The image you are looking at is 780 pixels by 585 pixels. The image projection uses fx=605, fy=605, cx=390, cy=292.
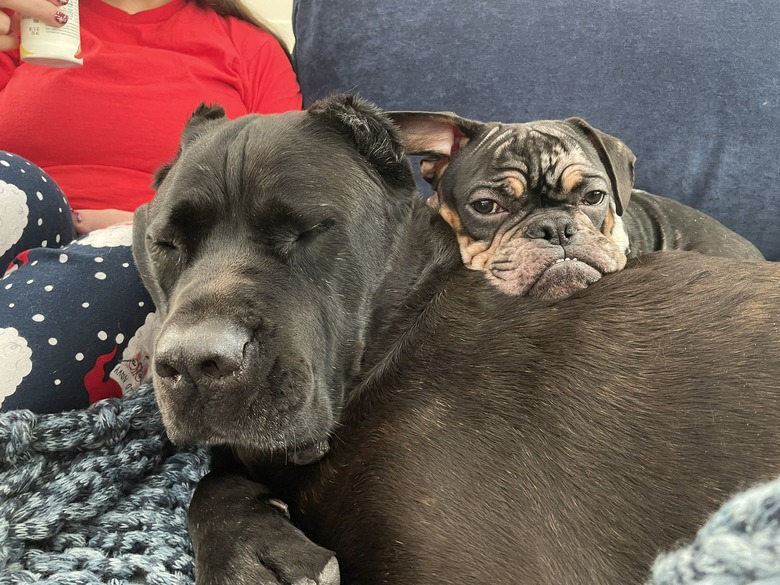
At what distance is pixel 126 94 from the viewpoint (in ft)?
7.27

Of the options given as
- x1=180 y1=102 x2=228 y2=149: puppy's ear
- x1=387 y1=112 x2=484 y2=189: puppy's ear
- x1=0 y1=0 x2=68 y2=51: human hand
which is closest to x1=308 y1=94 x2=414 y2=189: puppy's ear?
x1=180 y1=102 x2=228 y2=149: puppy's ear

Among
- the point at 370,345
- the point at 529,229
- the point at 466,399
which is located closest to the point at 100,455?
the point at 370,345

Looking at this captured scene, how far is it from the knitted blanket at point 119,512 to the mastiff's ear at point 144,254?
20cm

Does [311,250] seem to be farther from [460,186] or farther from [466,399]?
[460,186]

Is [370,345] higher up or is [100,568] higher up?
[370,345]

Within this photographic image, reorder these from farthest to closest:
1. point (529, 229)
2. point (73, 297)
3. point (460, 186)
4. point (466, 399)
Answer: point (460, 186)
point (529, 229)
point (73, 297)
point (466, 399)

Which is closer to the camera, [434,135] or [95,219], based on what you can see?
[434,135]

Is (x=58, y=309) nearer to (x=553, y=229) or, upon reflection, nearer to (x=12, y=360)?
(x=12, y=360)

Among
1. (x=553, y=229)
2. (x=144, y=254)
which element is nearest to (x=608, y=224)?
(x=553, y=229)

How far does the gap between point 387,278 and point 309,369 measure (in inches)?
9.9

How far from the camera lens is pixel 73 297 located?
1.36m

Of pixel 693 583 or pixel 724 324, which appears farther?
pixel 724 324

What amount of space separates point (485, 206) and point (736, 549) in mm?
1085

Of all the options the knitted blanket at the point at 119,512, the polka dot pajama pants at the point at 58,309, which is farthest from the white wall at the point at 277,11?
the knitted blanket at the point at 119,512
